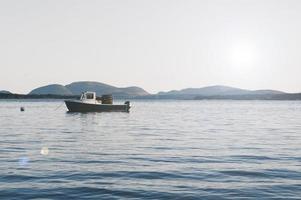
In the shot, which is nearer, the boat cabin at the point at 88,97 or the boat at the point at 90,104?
the boat at the point at 90,104

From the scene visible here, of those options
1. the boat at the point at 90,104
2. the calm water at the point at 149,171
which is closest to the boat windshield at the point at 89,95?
the boat at the point at 90,104

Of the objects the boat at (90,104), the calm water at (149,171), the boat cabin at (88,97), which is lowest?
the calm water at (149,171)

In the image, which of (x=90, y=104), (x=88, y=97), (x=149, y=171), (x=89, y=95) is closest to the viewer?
(x=149, y=171)

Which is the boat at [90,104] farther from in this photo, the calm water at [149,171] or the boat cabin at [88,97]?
the calm water at [149,171]

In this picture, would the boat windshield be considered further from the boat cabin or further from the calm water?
the calm water

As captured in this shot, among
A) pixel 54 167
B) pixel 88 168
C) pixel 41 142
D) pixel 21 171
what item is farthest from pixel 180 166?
pixel 41 142

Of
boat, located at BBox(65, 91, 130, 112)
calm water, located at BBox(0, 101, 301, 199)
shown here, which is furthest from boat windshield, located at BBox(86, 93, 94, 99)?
calm water, located at BBox(0, 101, 301, 199)

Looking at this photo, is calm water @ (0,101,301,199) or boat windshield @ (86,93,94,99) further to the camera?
boat windshield @ (86,93,94,99)

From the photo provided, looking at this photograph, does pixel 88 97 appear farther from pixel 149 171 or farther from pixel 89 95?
pixel 149 171

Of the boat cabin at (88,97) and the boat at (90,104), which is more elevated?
the boat cabin at (88,97)

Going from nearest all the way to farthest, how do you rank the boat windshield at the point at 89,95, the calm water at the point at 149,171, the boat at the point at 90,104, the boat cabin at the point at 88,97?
the calm water at the point at 149,171 → the boat at the point at 90,104 → the boat cabin at the point at 88,97 → the boat windshield at the point at 89,95

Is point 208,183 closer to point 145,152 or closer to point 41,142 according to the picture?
point 145,152

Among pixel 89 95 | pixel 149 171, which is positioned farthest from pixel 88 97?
pixel 149 171

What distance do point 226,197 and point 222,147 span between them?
14.3 meters
